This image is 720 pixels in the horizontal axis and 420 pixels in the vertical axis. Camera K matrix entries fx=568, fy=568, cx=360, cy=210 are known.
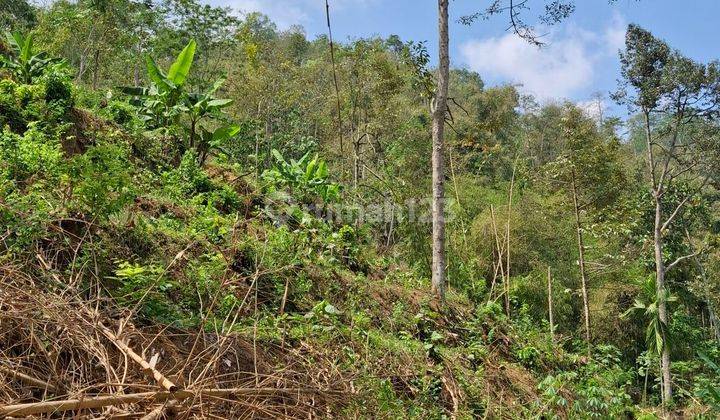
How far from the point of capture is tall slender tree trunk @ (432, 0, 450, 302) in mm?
6641

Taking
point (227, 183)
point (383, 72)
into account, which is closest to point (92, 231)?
point (227, 183)

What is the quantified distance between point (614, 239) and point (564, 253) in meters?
1.54

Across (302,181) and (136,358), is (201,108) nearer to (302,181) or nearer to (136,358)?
(302,181)

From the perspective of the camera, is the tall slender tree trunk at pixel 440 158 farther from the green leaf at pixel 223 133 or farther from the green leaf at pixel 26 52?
the green leaf at pixel 26 52

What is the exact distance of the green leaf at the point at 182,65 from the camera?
7.17 meters

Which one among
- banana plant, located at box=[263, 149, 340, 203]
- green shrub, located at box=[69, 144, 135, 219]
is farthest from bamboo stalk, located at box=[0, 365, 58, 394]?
banana plant, located at box=[263, 149, 340, 203]

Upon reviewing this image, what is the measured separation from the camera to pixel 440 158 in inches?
267

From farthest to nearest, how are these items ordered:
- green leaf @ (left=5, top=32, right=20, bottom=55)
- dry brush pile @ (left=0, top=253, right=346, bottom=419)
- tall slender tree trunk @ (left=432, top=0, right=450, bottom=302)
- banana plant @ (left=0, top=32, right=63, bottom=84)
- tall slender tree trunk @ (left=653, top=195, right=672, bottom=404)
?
tall slender tree trunk @ (left=653, top=195, right=672, bottom=404)
green leaf @ (left=5, top=32, right=20, bottom=55)
banana plant @ (left=0, top=32, right=63, bottom=84)
tall slender tree trunk @ (left=432, top=0, right=450, bottom=302)
dry brush pile @ (left=0, top=253, right=346, bottom=419)

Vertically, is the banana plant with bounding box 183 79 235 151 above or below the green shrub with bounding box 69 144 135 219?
above

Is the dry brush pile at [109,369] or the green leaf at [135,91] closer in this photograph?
the dry brush pile at [109,369]

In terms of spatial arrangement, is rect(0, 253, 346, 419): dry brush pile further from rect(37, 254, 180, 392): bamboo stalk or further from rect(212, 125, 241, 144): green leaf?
rect(212, 125, 241, 144): green leaf

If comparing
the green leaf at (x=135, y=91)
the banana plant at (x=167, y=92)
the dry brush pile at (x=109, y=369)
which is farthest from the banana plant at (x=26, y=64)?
the dry brush pile at (x=109, y=369)

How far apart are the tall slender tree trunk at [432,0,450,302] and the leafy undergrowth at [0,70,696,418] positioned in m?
0.35

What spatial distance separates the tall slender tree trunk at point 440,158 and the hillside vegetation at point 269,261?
0.99ft
